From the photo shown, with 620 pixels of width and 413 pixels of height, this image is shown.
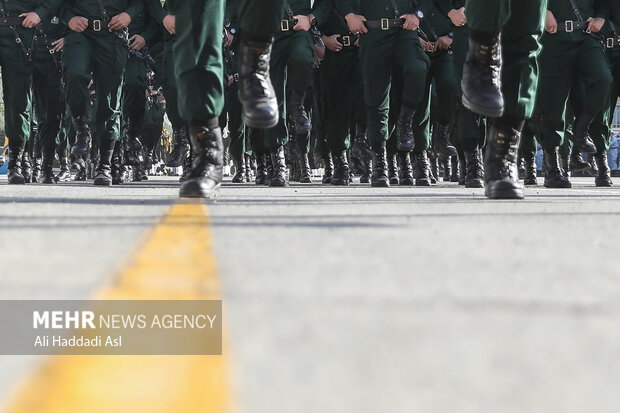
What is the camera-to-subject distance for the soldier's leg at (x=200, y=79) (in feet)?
14.0

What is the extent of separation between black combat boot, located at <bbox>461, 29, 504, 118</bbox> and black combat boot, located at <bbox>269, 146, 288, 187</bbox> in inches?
130

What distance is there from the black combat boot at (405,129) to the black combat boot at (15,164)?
3.44 m

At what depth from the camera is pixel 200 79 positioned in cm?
428

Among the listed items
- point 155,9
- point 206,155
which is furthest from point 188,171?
point 155,9

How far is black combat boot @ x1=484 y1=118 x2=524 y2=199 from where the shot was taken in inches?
182

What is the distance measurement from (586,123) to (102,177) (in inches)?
160

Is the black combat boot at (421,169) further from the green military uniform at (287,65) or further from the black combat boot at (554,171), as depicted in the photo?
the green military uniform at (287,65)

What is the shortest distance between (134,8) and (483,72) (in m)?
4.56

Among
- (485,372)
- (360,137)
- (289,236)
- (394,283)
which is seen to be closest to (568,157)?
(360,137)

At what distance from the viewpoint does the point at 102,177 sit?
8.07m

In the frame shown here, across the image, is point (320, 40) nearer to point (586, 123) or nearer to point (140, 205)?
point (586, 123)

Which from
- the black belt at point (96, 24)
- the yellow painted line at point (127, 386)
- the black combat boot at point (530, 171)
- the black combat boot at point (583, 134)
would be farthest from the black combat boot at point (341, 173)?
the yellow painted line at point (127, 386)

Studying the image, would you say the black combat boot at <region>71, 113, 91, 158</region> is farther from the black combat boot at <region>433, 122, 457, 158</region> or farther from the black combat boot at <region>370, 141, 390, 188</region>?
the black combat boot at <region>433, 122, 457, 158</region>

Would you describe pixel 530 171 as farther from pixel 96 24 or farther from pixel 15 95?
pixel 15 95
